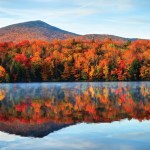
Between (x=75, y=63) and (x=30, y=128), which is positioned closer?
(x=30, y=128)

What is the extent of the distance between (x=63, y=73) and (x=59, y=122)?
93.4m

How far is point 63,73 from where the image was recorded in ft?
371

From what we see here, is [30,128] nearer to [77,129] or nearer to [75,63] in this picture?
[77,129]

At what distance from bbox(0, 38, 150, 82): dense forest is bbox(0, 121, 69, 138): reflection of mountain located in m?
83.8

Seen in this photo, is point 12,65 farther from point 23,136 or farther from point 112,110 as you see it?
point 23,136

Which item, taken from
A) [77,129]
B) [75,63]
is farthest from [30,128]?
[75,63]

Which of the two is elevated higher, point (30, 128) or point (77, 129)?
point (77, 129)

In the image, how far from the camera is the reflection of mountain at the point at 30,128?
1671cm

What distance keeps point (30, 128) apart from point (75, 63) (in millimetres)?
99968

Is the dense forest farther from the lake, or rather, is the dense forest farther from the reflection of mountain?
the reflection of mountain

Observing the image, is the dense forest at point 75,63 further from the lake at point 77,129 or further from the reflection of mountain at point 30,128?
the reflection of mountain at point 30,128

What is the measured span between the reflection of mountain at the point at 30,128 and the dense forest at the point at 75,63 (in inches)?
3298

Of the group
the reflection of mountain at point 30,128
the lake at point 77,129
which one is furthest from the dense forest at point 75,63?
the reflection of mountain at point 30,128

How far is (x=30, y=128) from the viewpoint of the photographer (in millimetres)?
18344
